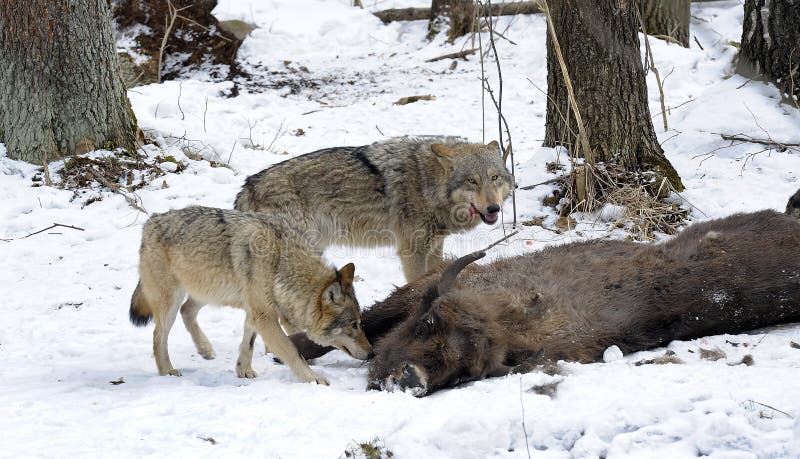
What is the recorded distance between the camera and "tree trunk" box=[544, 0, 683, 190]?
790 cm

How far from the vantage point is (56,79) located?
28.9ft

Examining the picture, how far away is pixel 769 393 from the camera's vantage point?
3811 millimetres

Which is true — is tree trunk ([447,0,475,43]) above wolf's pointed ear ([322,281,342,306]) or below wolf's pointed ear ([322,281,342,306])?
above

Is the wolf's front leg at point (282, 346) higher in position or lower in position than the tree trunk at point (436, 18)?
lower

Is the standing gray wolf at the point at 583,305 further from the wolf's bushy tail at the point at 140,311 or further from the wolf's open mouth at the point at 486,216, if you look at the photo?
the wolf's bushy tail at the point at 140,311

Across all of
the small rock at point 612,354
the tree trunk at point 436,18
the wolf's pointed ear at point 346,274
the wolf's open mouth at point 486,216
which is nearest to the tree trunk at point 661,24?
the tree trunk at point 436,18

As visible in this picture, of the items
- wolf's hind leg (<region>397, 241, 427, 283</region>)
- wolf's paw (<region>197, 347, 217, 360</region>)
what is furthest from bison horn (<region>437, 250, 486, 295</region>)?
wolf's paw (<region>197, 347, 217, 360</region>)

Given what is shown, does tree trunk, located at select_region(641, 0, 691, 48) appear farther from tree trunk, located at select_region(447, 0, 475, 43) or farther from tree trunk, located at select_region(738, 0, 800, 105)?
tree trunk, located at select_region(738, 0, 800, 105)

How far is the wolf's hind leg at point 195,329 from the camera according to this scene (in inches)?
238

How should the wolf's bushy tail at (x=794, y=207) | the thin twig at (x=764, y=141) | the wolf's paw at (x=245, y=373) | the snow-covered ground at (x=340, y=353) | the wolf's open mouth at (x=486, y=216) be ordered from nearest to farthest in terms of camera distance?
the snow-covered ground at (x=340, y=353)
the wolf's paw at (x=245, y=373)
the wolf's bushy tail at (x=794, y=207)
the wolf's open mouth at (x=486, y=216)
the thin twig at (x=764, y=141)

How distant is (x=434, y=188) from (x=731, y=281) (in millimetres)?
2953

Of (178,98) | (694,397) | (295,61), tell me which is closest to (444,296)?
(694,397)

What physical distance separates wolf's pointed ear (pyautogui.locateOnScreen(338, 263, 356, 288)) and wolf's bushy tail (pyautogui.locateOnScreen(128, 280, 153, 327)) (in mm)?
1631

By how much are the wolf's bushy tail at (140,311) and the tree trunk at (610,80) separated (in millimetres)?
4781
